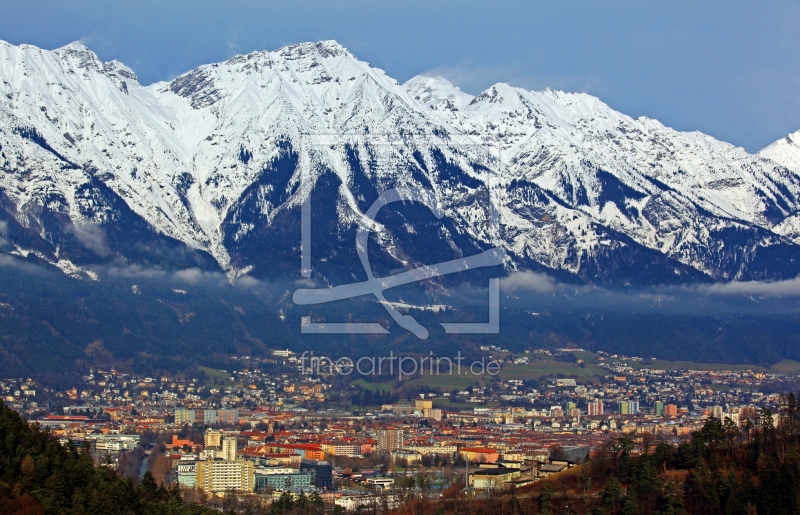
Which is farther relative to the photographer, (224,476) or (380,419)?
(380,419)

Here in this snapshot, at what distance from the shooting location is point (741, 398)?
16250 centimetres

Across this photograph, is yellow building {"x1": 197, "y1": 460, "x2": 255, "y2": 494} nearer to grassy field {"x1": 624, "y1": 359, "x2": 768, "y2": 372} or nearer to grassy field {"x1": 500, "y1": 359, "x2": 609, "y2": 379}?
grassy field {"x1": 500, "y1": 359, "x2": 609, "y2": 379}

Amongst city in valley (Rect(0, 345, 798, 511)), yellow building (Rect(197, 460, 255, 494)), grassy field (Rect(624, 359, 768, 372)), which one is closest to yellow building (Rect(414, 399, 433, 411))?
city in valley (Rect(0, 345, 798, 511))

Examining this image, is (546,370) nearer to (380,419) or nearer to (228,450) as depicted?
(380,419)

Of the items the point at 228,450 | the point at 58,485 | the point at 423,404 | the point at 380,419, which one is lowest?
the point at 58,485

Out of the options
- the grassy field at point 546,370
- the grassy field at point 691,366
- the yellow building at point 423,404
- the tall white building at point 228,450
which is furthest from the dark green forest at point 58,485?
the grassy field at point 691,366

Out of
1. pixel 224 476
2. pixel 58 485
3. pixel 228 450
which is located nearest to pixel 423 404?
pixel 228 450

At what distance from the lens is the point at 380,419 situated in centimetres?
14138

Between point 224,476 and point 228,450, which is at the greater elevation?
point 228,450

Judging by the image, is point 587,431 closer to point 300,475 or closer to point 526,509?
point 300,475

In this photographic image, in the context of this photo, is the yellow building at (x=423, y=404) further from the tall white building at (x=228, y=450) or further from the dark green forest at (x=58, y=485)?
the dark green forest at (x=58, y=485)

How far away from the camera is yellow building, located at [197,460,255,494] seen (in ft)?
310

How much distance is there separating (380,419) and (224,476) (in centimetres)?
4538

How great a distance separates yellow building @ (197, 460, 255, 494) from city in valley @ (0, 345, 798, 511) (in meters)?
0.14
